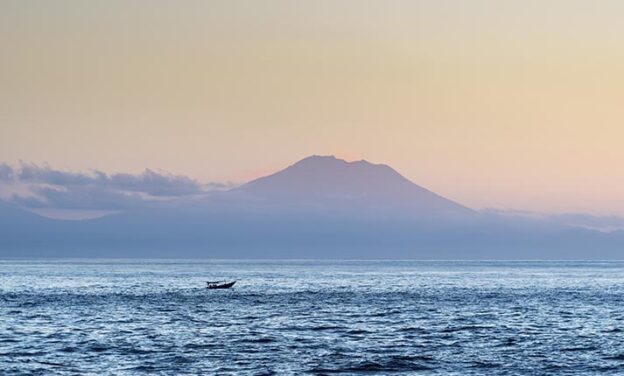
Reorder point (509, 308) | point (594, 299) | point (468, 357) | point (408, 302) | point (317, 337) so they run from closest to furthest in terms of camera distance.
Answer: point (468, 357) < point (317, 337) < point (509, 308) < point (408, 302) < point (594, 299)

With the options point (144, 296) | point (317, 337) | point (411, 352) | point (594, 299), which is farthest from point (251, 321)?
point (594, 299)

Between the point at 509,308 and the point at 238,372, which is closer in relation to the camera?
the point at 238,372

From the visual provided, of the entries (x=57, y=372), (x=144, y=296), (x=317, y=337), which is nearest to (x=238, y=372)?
(x=57, y=372)

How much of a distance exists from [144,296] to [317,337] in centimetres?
6426

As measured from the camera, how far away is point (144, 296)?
452ft

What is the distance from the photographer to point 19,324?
8712 cm

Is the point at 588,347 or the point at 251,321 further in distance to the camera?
the point at 251,321

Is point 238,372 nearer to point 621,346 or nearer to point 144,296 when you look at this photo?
point 621,346

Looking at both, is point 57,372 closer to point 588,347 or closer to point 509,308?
point 588,347

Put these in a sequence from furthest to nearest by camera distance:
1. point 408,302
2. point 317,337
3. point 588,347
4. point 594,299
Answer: point 594,299 < point 408,302 < point 317,337 < point 588,347

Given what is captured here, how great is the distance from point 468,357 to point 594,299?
7247 centimetres

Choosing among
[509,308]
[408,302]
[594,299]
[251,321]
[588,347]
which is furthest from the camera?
[594,299]

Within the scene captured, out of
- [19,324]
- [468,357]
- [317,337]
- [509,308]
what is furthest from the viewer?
[509,308]

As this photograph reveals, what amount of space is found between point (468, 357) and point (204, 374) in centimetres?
1727
